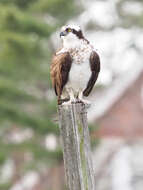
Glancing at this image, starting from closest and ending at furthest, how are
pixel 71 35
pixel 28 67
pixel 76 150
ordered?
pixel 76 150 < pixel 71 35 < pixel 28 67

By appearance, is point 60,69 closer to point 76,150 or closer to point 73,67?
point 73,67

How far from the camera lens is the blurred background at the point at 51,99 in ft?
25.4

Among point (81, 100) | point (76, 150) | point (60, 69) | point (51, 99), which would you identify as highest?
point (51, 99)

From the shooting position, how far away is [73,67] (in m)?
2.04

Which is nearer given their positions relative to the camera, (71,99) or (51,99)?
(71,99)

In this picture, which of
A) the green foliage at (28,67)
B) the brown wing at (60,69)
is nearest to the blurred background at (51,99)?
the green foliage at (28,67)

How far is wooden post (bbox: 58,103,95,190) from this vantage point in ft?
6.33

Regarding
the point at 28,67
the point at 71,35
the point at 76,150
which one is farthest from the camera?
the point at 28,67

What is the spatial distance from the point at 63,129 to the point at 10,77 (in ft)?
20.4

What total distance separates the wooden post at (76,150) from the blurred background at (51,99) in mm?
5238

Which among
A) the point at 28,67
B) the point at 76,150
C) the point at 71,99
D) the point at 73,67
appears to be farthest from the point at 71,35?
the point at 28,67

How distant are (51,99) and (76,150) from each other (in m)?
6.70

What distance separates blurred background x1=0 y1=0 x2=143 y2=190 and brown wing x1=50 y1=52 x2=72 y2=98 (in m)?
5.13

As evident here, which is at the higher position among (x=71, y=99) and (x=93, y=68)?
(x=93, y=68)
